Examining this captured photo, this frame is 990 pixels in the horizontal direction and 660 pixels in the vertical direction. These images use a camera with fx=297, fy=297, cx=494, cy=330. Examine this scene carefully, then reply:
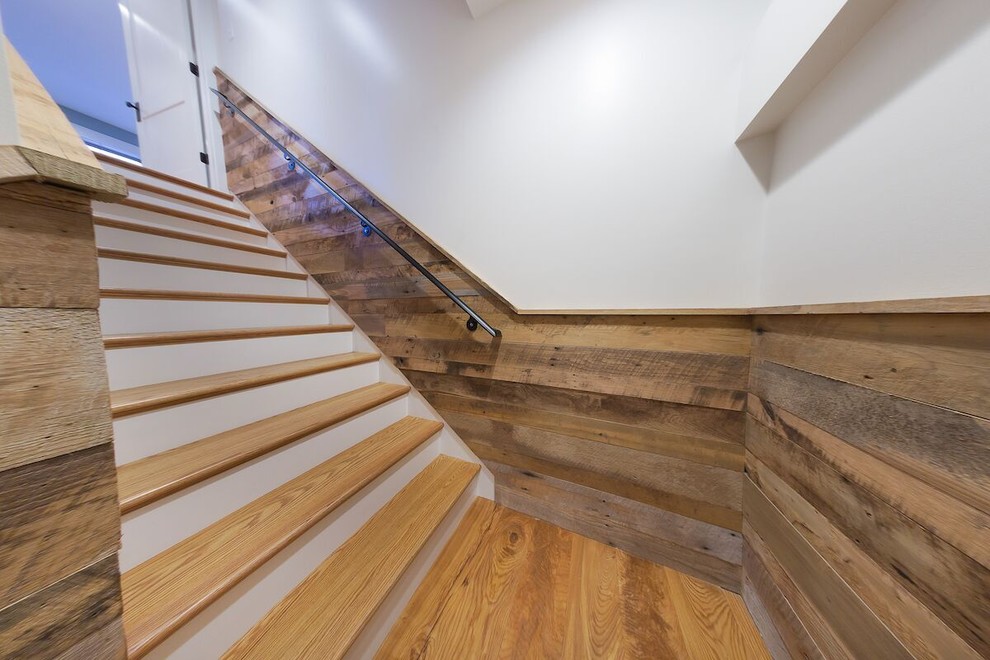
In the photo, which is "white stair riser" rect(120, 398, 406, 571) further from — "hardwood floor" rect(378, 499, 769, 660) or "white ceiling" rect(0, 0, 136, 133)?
"white ceiling" rect(0, 0, 136, 133)

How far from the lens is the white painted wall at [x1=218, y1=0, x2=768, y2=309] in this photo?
1.05 metres

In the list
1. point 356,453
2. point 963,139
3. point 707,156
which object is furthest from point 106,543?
point 707,156

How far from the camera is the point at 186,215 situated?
5.64ft

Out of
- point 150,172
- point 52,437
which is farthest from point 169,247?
point 52,437

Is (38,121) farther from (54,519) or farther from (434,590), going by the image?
(434,590)

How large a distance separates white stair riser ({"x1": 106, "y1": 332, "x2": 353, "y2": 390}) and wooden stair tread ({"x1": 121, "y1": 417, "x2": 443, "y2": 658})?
594 mm

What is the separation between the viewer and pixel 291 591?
0.89m

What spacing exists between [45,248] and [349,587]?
1.04m

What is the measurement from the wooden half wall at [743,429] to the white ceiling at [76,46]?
11.1 ft

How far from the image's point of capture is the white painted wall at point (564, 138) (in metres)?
1.05

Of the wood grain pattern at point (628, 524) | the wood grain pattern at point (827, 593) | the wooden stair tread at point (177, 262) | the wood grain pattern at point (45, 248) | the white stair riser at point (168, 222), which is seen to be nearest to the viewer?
the wood grain pattern at point (45, 248)

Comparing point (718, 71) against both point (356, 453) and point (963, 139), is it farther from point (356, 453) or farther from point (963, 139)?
point (356, 453)

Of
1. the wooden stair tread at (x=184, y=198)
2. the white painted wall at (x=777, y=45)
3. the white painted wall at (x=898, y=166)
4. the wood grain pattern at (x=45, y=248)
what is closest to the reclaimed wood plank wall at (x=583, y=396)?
the white painted wall at (x=898, y=166)

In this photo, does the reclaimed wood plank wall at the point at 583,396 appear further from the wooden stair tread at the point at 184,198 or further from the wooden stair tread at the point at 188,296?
the wooden stair tread at the point at 184,198
